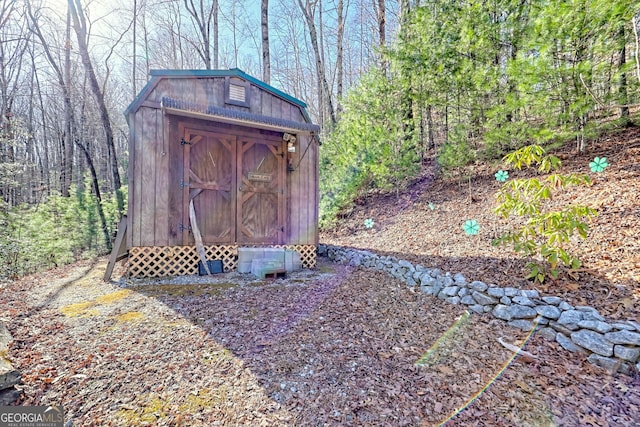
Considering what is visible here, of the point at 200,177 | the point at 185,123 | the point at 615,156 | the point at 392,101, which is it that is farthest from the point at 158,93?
the point at 615,156

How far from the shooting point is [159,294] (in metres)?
3.67

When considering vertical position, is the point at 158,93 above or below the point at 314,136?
above

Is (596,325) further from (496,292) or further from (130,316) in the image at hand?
(130,316)

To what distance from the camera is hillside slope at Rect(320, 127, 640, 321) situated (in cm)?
270

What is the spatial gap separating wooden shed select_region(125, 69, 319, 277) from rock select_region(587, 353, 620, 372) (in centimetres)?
414

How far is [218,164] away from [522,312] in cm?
468

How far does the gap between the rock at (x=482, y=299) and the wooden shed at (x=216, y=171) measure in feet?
10.4

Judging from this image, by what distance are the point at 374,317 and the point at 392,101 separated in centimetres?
613

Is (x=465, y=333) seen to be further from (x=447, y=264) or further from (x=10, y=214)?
(x=10, y=214)

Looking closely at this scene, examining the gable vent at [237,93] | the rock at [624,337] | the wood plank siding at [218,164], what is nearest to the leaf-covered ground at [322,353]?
the rock at [624,337]

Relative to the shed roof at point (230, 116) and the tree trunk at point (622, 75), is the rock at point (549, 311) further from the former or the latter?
the shed roof at point (230, 116)

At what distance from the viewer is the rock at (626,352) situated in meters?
2.01

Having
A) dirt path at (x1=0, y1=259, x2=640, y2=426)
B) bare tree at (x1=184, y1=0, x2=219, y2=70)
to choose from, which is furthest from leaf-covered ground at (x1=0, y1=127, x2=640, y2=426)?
bare tree at (x1=184, y1=0, x2=219, y2=70)

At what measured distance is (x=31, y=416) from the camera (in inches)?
64.8
